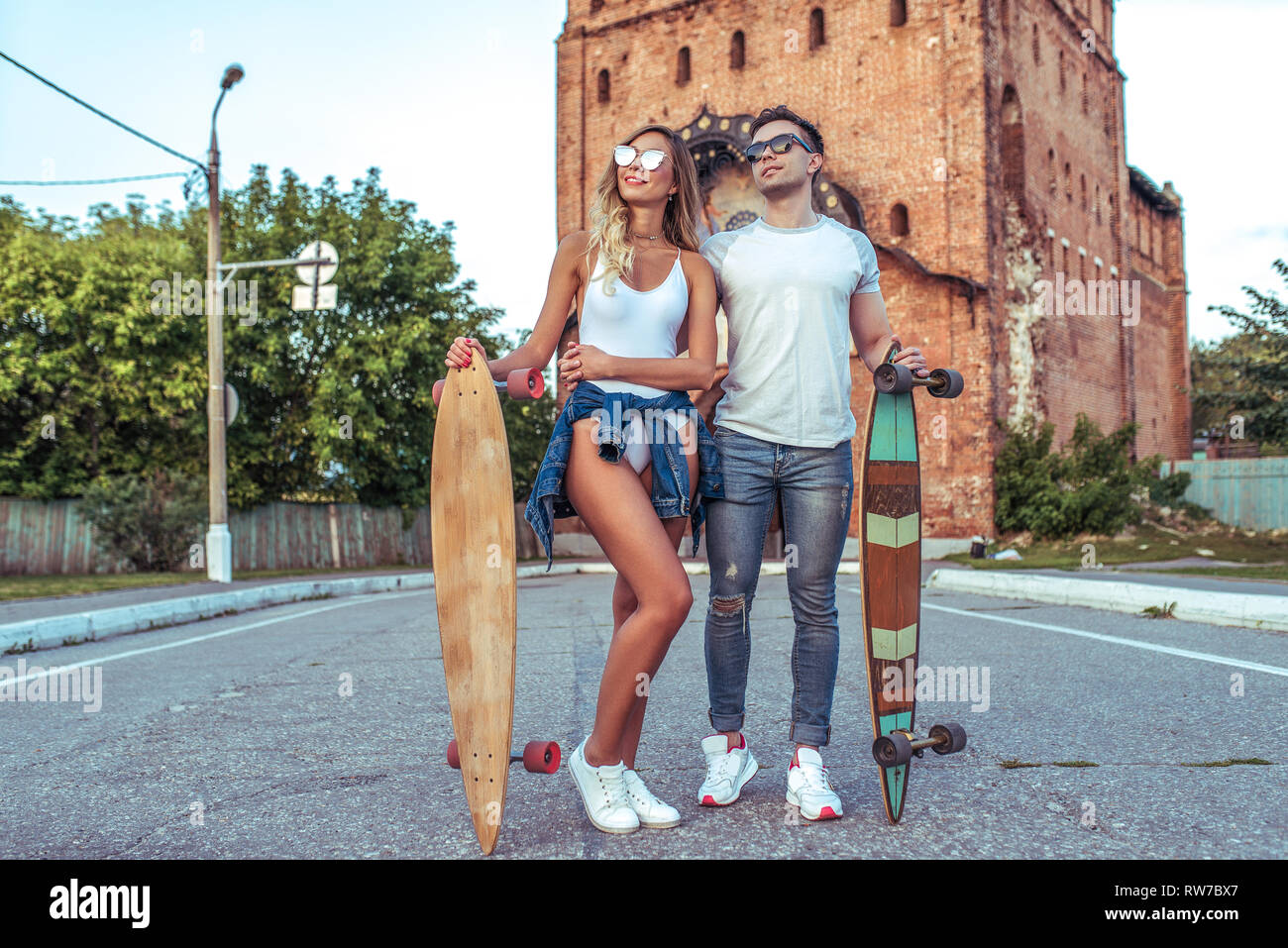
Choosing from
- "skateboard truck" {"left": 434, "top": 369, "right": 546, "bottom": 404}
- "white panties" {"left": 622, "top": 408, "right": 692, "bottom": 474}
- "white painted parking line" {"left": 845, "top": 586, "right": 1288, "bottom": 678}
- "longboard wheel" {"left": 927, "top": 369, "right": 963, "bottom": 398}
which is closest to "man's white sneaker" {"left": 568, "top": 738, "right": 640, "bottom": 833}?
"white panties" {"left": 622, "top": 408, "right": 692, "bottom": 474}

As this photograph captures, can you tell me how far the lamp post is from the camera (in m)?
16.9

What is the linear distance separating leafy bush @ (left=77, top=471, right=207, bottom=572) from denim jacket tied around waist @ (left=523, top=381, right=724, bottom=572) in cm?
1830

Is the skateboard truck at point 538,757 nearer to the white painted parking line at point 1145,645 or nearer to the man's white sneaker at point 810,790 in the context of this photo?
the man's white sneaker at point 810,790

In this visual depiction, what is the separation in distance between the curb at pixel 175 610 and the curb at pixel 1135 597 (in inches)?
127

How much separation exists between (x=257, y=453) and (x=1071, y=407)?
20181 mm

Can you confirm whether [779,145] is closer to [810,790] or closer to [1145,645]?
[810,790]

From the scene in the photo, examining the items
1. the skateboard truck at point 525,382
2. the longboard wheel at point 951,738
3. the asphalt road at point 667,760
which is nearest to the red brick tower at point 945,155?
the asphalt road at point 667,760

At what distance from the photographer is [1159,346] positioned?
39.4m

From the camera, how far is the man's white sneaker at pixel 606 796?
9.78ft

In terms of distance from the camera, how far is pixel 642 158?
3229 mm

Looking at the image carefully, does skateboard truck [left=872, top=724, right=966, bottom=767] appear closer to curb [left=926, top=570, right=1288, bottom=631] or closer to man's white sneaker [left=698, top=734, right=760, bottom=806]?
man's white sneaker [left=698, top=734, right=760, bottom=806]

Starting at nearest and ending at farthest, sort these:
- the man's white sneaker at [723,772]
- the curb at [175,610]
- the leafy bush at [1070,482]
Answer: the man's white sneaker at [723,772] < the curb at [175,610] < the leafy bush at [1070,482]

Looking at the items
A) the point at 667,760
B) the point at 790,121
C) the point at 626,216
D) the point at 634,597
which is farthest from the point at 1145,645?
the point at 626,216
